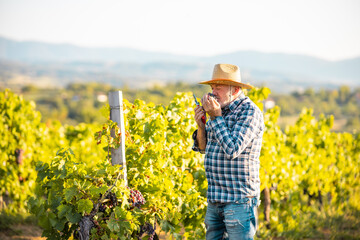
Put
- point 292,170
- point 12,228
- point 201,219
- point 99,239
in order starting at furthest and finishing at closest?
point 292,170, point 12,228, point 201,219, point 99,239

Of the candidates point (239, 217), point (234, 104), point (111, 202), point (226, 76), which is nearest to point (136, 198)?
point (111, 202)

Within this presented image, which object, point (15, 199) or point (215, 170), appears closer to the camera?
point (215, 170)

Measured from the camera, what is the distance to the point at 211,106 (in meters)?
2.72

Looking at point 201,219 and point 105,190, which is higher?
point 105,190

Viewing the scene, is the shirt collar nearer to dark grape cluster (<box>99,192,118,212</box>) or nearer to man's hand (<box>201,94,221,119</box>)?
man's hand (<box>201,94,221,119</box>)

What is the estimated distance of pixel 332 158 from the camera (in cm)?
726

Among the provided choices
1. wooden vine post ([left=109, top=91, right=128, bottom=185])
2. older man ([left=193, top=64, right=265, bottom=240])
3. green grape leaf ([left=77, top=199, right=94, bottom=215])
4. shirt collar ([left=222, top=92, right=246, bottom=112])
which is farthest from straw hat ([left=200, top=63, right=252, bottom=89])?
green grape leaf ([left=77, top=199, right=94, bottom=215])

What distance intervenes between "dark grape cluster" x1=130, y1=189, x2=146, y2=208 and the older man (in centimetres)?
62

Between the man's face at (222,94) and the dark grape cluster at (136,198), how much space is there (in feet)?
3.51

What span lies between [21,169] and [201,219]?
3860 mm

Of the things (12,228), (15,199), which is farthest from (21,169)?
(12,228)

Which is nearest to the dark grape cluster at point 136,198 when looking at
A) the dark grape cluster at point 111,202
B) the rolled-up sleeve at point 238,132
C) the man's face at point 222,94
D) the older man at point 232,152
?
the dark grape cluster at point 111,202

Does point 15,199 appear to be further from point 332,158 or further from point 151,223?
point 332,158

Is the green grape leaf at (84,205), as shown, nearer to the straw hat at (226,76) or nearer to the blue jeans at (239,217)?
the blue jeans at (239,217)
